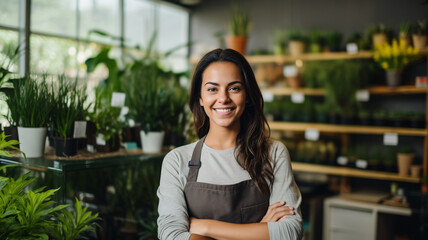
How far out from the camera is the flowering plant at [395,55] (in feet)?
13.4

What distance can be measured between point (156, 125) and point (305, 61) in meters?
2.97

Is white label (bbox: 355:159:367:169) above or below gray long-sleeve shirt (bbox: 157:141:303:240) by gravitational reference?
below

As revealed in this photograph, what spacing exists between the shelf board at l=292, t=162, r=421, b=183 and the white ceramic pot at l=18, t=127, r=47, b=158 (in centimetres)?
330

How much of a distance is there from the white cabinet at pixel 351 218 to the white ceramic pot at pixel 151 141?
2.50 m

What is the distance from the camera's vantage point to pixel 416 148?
4574mm

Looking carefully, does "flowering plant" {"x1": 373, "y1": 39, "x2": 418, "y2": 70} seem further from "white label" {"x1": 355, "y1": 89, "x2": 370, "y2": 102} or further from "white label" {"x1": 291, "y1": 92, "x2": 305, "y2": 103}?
"white label" {"x1": 291, "y1": 92, "x2": 305, "y2": 103}

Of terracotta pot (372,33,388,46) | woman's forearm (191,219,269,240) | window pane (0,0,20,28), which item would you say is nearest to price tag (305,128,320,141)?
terracotta pot (372,33,388,46)

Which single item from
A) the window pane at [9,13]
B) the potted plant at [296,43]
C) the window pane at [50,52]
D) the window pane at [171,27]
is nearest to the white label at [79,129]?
the window pane at [50,52]

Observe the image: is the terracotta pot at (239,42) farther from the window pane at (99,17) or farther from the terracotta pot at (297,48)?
the window pane at (99,17)

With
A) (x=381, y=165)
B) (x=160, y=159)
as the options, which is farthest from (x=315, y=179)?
(x=160, y=159)

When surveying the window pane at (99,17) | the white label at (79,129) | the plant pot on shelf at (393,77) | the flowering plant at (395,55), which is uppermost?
the window pane at (99,17)

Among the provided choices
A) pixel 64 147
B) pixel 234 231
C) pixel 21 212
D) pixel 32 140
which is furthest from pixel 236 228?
pixel 32 140

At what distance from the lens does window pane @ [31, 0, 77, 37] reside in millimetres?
4473

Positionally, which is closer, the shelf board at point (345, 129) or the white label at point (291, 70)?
the shelf board at point (345, 129)
